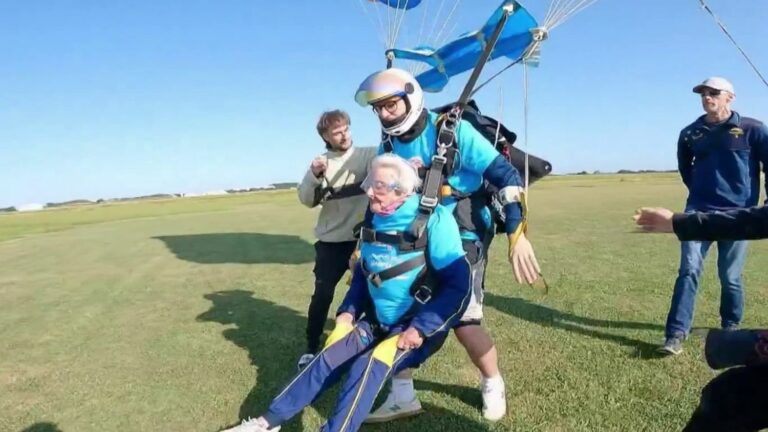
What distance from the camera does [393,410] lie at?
404 centimetres

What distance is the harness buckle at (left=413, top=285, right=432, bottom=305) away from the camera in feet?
11.3

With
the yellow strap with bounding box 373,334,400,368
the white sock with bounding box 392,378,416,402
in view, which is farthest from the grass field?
the yellow strap with bounding box 373,334,400,368

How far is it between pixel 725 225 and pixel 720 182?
3237 millimetres

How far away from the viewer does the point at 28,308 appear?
8133mm

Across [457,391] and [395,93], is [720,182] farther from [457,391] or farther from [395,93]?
[395,93]

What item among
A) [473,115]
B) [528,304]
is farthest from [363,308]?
[528,304]

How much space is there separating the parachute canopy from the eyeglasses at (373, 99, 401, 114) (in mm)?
2718

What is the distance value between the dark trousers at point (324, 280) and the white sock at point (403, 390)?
127 cm

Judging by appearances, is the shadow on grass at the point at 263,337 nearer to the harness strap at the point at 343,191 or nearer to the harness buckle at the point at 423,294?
the harness buckle at the point at 423,294

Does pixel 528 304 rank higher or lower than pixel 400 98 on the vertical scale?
lower

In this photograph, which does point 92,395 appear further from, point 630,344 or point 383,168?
point 630,344

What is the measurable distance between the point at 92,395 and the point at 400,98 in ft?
11.8

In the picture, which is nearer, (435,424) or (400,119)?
(400,119)

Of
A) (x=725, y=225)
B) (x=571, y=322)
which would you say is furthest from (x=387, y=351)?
(x=571, y=322)
